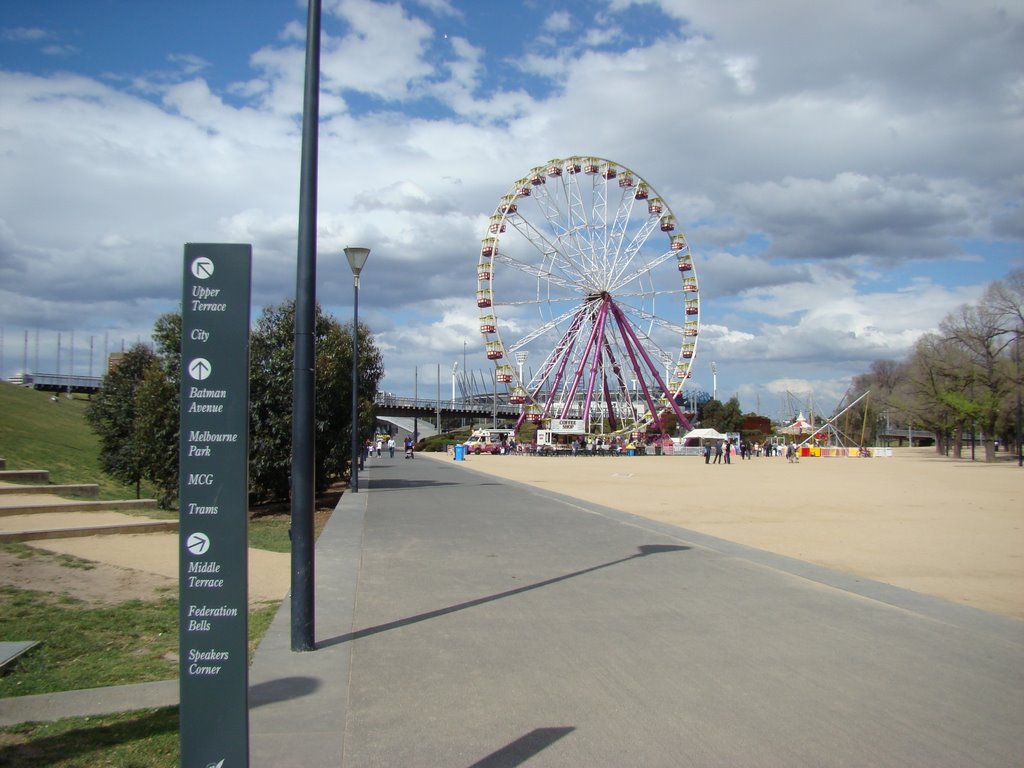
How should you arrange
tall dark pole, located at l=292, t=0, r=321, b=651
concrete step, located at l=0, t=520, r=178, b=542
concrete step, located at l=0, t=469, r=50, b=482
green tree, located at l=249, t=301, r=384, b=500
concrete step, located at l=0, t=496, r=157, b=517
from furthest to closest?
green tree, located at l=249, t=301, r=384, b=500, concrete step, located at l=0, t=469, r=50, b=482, concrete step, located at l=0, t=496, r=157, b=517, concrete step, located at l=0, t=520, r=178, b=542, tall dark pole, located at l=292, t=0, r=321, b=651

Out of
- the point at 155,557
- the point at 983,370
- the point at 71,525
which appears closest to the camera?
the point at 155,557

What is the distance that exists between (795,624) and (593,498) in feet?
51.4

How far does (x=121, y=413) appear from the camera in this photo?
27.0 m

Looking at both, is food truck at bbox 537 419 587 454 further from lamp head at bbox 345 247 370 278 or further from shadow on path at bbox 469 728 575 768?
shadow on path at bbox 469 728 575 768

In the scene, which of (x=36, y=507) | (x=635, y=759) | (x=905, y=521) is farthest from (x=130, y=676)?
(x=905, y=521)

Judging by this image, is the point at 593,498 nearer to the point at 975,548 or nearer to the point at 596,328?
the point at 975,548

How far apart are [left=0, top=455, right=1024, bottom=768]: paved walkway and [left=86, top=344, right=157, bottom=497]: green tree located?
16118 mm

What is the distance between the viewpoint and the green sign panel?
3814 millimetres

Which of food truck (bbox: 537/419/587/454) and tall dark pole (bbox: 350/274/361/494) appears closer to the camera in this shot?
tall dark pole (bbox: 350/274/361/494)

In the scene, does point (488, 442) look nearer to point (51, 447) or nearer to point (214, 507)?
point (51, 447)

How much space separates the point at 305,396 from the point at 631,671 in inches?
121

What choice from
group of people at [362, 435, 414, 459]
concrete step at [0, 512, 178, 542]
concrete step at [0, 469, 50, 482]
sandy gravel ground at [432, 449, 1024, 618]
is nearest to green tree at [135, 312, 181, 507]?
concrete step at [0, 469, 50, 482]

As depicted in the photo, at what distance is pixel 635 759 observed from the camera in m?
4.68

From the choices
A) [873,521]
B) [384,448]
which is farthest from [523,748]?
[384,448]
